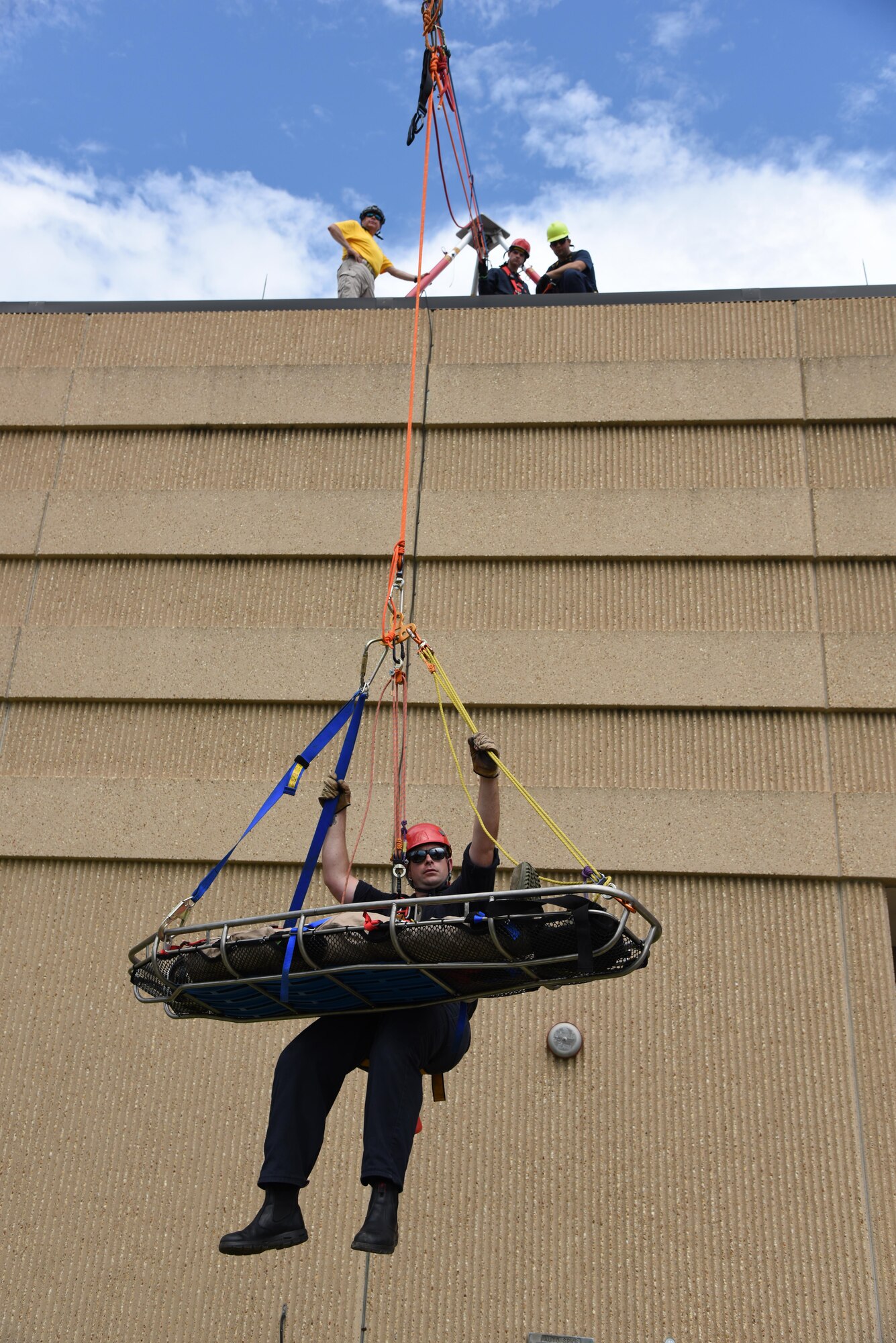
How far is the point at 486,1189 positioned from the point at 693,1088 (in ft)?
3.93

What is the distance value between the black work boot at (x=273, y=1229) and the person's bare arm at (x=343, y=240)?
6883mm

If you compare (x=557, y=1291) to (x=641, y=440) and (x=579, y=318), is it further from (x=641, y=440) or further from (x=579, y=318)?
(x=579, y=318)

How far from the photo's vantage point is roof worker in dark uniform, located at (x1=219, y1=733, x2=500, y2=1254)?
14.3 feet

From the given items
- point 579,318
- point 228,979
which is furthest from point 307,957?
point 579,318

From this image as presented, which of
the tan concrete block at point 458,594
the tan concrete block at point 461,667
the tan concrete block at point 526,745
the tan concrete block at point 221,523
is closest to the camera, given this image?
the tan concrete block at point 526,745

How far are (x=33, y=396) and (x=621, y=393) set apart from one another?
4041 mm

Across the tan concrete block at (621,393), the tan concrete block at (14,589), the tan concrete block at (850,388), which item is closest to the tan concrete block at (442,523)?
the tan concrete block at (14,589)

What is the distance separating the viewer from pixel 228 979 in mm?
4434

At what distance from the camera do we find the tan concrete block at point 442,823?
696 centimetres

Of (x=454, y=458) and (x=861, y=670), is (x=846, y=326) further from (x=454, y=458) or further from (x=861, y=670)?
(x=454, y=458)

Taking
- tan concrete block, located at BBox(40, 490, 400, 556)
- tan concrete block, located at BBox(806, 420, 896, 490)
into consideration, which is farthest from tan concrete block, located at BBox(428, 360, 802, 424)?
tan concrete block, located at BBox(40, 490, 400, 556)

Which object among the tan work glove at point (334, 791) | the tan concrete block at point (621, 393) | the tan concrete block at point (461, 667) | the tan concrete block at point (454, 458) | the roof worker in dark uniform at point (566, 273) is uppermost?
the roof worker in dark uniform at point (566, 273)

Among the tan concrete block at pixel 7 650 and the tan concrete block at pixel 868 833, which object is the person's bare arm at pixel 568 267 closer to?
the tan concrete block at pixel 868 833

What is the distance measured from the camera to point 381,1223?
4.22m
